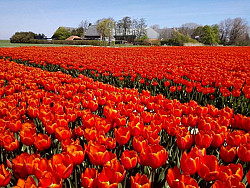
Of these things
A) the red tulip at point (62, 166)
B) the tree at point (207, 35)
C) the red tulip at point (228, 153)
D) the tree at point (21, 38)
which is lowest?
the red tulip at point (228, 153)

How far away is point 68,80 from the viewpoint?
525 centimetres

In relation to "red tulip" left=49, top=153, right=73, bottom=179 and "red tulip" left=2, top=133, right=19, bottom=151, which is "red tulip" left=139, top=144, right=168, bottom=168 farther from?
"red tulip" left=2, top=133, right=19, bottom=151

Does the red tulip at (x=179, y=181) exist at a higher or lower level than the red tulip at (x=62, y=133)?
lower

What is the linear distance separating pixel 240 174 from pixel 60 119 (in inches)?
61.7

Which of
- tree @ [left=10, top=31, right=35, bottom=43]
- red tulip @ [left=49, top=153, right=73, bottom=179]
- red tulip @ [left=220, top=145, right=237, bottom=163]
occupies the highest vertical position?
tree @ [left=10, top=31, right=35, bottom=43]

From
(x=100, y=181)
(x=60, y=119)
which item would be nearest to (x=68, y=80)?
(x=60, y=119)

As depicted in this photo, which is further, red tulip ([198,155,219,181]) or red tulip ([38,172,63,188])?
red tulip ([198,155,219,181])

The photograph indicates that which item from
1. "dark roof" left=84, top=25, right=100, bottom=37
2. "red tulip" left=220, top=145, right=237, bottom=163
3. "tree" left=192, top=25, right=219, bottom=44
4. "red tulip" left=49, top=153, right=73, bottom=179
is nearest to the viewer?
"red tulip" left=49, top=153, right=73, bottom=179

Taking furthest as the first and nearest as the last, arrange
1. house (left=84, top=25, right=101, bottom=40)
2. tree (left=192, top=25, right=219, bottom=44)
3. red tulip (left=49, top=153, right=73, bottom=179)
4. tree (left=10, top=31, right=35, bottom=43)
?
house (left=84, top=25, right=101, bottom=40) < tree (left=192, top=25, right=219, bottom=44) < tree (left=10, top=31, right=35, bottom=43) < red tulip (left=49, top=153, right=73, bottom=179)

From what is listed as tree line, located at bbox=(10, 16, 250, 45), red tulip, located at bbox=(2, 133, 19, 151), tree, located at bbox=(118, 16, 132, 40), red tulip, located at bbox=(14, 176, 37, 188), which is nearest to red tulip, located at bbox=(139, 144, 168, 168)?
red tulip, located at bbox=(14, 176, 37, 188)

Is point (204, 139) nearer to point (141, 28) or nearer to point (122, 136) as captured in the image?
point (122, 136)

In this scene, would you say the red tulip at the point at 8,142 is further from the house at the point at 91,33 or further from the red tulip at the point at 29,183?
the house at the point at 91,33

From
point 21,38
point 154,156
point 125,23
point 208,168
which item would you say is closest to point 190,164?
point 208,168

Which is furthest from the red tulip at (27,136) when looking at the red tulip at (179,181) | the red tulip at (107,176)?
the red tulip at (179,181)
